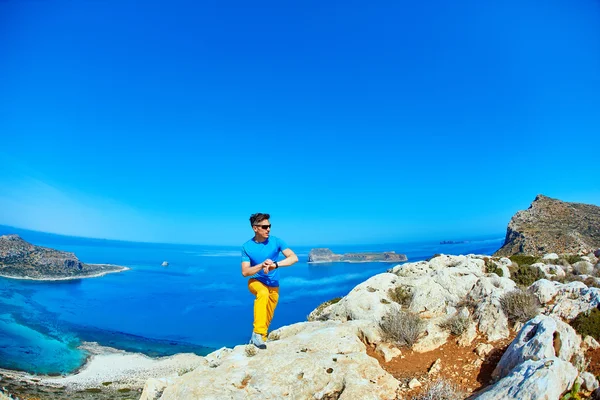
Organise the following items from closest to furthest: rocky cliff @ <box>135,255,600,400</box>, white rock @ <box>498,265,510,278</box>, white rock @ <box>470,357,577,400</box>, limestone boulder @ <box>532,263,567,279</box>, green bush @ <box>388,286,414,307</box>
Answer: white rock @ <box>470,357,577,400</box>, rocky cliff @ <box>135,255,600,400</box>, green bush @ <box>388,286,414,307</box>, limestone boulder @ <box>532,263,567,279</box>, white rock @ <box>498,265,510,278</box>

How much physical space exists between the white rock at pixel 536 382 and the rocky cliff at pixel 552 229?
46010mm

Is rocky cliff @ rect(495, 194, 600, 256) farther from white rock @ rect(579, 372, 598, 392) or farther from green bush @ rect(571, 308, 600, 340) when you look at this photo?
white rock @ rect(579, 372, 598, 392)

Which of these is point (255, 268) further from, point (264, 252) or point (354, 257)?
point (354, 257)

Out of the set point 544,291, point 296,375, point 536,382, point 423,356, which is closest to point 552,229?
point 544,291

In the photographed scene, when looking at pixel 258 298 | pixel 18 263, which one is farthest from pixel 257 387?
pixel 18 263

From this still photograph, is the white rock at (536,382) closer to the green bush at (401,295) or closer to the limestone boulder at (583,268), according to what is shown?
the green bush at (401,295)

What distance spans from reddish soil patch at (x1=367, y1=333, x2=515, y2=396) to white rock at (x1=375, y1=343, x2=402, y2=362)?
0.25 ft

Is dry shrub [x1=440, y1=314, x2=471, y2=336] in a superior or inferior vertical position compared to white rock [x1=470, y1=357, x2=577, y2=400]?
inferior

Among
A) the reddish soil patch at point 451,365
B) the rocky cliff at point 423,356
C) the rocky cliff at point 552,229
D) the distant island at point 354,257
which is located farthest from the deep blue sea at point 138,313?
the reddish soil patch at point 451,365

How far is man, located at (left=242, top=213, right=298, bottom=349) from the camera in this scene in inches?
281

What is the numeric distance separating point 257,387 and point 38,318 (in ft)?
375

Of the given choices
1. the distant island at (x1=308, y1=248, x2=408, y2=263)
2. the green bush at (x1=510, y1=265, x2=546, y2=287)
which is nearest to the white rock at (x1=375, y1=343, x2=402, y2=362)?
the green bush at (x1=510, y1=265, x2=546, y2=287)

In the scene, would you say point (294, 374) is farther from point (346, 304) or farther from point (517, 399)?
point (346, 304)

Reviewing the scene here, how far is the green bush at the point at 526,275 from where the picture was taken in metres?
12.2
